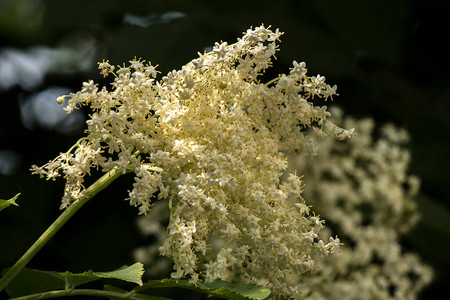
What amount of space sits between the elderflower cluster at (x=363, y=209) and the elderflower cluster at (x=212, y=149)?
0.96 metres

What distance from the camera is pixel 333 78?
2.37 meters

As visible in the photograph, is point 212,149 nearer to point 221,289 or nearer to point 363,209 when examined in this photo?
point 221,289

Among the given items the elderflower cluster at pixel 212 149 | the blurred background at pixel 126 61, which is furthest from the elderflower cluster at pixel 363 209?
the elderflower cluster at pixel 212 149

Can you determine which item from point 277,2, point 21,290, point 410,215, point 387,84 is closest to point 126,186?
point 21,290

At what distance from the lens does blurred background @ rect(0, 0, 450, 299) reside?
75.4 inches

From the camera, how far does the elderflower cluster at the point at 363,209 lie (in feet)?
6.58

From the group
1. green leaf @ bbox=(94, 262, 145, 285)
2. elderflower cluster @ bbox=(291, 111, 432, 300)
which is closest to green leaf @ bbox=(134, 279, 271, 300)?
green leaf @ bbox=(94, 262, 145, 285)

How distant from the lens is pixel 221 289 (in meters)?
0.97

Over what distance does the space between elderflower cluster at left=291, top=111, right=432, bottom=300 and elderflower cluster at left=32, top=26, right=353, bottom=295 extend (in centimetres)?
96

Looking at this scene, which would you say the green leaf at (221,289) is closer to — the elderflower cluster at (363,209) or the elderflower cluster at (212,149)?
the elderflower cluster at (212,149)

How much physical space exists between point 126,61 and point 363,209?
3.84 ft

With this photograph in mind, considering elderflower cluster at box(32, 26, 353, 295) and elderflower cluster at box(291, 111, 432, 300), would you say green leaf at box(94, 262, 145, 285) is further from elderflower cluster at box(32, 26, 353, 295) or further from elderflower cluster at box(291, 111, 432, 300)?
elderflower cluster at box(291, 111, 432, 300)

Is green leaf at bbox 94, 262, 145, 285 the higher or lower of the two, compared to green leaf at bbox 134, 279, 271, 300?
lower

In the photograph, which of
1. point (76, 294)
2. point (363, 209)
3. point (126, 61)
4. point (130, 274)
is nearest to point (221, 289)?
point (130, 274)
